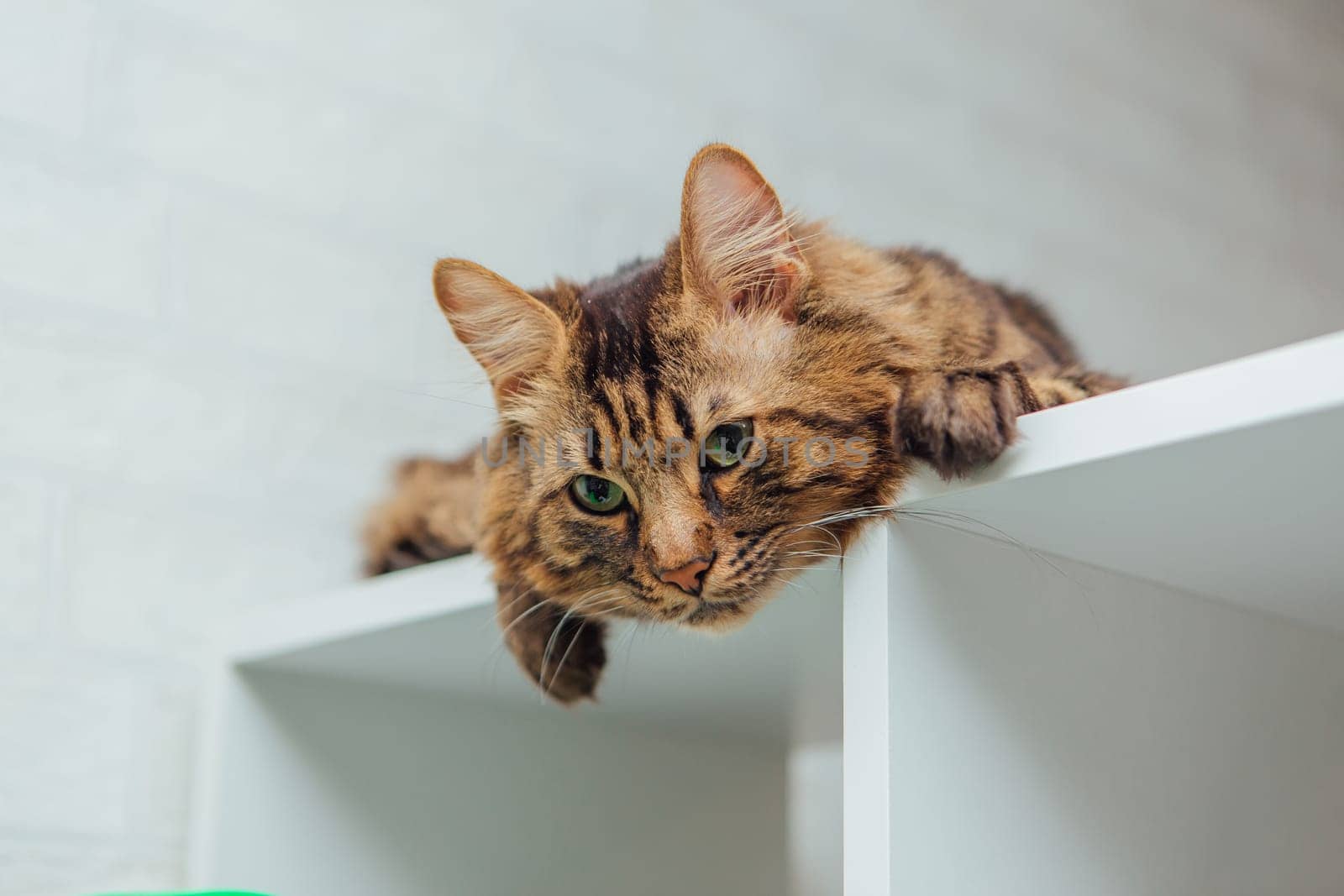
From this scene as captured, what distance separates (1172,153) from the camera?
2799 millimetres

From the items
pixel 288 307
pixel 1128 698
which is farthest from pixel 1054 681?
pixel 288 307

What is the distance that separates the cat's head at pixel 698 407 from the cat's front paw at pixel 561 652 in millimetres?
34

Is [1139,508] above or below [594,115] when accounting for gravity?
below

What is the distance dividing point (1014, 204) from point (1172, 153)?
1.74 ft

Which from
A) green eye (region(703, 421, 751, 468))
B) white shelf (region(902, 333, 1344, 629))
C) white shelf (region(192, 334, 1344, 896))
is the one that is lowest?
white shelf (region(192, 334, 1344, 896))

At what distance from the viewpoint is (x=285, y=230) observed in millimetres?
1695

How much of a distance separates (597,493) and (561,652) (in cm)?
17

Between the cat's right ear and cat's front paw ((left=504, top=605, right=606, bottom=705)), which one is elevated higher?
the cat's right ear

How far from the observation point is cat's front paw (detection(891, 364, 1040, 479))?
80 centimetres

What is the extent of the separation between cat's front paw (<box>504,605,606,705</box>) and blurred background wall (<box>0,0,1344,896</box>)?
0.85 feet

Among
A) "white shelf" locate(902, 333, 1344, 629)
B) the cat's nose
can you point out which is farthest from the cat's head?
"white shelf" locate(902, 333, 1344, 629)

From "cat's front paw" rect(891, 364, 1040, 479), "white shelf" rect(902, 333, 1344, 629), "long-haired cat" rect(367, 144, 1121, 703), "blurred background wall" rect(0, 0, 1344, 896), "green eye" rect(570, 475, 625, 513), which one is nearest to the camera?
"white shelf" rect(902, 333, 1344, 629)

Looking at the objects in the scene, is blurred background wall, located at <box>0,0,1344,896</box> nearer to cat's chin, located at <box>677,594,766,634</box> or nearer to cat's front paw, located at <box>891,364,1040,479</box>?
cat's chin, located at <box>677,594,766,634</box>

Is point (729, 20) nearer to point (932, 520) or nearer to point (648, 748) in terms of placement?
point (648, 748)
